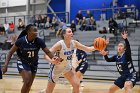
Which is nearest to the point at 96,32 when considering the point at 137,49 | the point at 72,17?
the point at 137,49

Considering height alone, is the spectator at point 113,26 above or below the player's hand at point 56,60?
above

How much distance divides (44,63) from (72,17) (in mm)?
7378

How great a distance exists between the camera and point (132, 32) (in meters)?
18.9

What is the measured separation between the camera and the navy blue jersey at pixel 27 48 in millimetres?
7121

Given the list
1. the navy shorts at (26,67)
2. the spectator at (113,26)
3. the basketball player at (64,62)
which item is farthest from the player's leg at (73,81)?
the spectator at (113,26)

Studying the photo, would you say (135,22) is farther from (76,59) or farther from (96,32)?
(76,59)

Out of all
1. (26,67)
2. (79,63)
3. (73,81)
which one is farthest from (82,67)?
(26,67)

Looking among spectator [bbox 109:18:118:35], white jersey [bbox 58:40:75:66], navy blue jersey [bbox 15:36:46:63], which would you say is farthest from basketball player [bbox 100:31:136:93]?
spectator [bbox 109:18:118:35]

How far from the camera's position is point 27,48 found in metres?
7.12

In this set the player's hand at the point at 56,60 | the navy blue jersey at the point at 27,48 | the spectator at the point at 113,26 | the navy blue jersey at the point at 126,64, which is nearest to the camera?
the player's hand at the point at 56,60

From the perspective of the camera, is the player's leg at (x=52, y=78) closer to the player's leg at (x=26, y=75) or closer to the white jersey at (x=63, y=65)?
the white jersey at (x=63, y=65)

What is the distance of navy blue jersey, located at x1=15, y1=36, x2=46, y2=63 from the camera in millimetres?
7121

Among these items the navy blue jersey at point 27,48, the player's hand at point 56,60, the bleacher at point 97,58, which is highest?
the navy blue jersey at point 27,48

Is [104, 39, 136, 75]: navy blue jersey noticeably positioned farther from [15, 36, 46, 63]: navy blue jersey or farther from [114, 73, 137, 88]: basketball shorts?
[15, 36, 46, 63]: navy blue jersey
